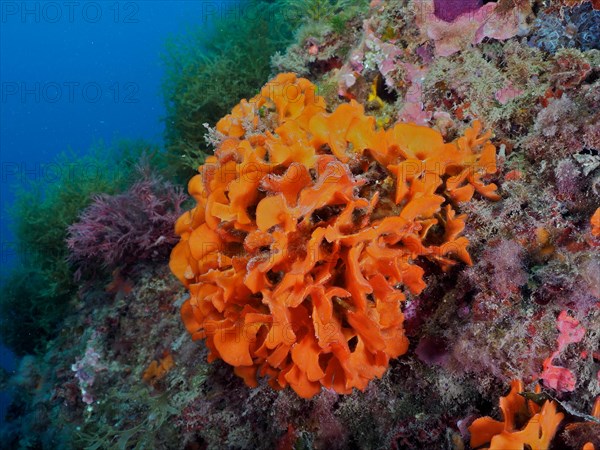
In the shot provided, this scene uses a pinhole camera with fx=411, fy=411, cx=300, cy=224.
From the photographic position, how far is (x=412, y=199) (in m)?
2.33

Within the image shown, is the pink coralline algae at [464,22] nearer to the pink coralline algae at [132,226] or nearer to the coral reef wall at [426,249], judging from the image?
the coral reef wall at [426,249]

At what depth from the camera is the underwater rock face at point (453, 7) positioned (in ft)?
10.4

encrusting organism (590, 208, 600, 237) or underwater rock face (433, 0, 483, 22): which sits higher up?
underwater rock face (433, 0, 483, 22)

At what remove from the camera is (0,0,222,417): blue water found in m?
94.4

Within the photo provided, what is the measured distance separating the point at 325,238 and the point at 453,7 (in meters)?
2.25

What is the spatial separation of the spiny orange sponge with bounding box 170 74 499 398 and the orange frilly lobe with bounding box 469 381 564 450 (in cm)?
64

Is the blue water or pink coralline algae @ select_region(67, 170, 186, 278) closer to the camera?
pink coralline algae @ select_region(67, 170, 186, 278)

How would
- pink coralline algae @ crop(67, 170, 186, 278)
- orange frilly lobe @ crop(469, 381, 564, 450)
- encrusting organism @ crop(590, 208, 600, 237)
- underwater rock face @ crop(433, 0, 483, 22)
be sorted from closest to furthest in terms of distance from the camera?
orange frilly lobe @ crop(469, 381, 564, 450)
encrusting organism @ crop(590, 208, 600, 237)
underwater rock face @ crop(433, 0, 483, 22)
pink coralline algae @ crop(67, 170, 186, 278)

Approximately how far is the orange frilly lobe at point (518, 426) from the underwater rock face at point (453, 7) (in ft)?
8.83

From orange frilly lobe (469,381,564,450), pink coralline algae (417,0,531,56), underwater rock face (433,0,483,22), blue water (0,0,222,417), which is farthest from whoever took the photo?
→ blue water (0,0,222,417)

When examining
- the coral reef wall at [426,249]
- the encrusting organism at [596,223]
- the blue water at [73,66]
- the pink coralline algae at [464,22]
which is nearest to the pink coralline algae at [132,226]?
the coral reef wall at [426,249]

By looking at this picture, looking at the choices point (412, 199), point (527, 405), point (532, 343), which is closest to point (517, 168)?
point (412, 199)

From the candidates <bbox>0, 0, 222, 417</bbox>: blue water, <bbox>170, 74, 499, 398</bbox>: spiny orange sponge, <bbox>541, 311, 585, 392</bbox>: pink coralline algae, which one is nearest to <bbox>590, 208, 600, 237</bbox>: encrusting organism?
<bbox>541, 311, 585, 392</bbox>: pink coralline algae

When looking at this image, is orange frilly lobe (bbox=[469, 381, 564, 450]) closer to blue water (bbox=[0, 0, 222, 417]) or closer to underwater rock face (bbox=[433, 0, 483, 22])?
underwater rock face (bbox=[433, 0, 483, 22])
